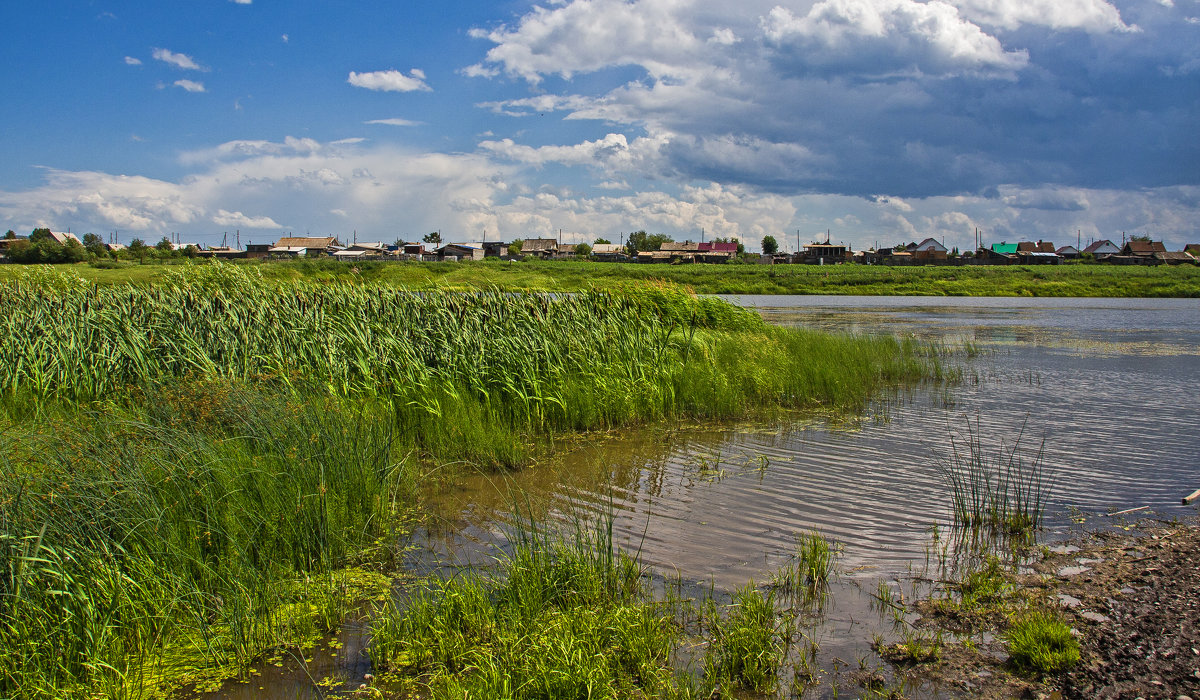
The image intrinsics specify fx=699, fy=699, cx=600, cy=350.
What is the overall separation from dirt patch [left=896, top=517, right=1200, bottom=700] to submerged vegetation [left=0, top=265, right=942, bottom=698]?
149cm

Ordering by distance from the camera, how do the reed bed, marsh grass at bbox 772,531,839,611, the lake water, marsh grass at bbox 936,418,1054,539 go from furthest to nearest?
the reed bed, marsh grass at bbox 936,418,1054,539, the lake water, marsh grass at bbox 772,531,839,611

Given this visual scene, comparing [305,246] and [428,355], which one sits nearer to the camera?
[428,355]

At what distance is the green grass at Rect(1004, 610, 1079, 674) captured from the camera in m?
4.29

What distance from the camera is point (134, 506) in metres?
4.93

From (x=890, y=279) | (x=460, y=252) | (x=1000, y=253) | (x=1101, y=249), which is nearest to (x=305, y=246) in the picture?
(x=460, y=252)

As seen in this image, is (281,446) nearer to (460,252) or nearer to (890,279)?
(890,279)

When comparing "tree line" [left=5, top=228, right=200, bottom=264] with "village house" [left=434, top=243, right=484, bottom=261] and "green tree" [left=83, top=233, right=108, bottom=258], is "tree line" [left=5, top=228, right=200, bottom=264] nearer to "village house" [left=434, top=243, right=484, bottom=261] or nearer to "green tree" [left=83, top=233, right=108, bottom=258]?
"green tree" [left=83, top=233, right=108, bottom=258]

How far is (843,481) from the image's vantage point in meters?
8.62

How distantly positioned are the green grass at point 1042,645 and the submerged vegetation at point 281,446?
1.73m

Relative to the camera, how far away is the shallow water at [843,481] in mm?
6254

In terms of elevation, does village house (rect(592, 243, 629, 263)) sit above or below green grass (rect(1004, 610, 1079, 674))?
above

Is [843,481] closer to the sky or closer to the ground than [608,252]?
closer to the ground

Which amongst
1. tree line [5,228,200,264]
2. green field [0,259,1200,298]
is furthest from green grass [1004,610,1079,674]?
tree line [5,228,200,264]

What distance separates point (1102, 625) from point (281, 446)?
6.49m
